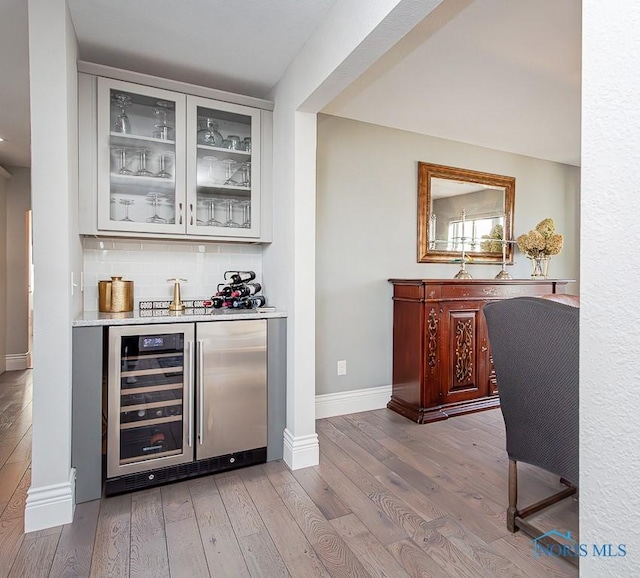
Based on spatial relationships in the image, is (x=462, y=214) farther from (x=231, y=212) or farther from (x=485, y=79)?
(x=231, y=212)

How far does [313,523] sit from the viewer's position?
73.1 inches

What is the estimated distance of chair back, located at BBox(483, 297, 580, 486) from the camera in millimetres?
1483

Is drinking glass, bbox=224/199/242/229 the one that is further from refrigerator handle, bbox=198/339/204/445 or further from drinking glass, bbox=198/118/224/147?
refrigerator handle, bbox=198/339/204/445

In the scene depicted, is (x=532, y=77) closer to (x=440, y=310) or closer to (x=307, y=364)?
(x=440, y=310)

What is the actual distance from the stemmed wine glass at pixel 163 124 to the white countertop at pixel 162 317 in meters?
1.11

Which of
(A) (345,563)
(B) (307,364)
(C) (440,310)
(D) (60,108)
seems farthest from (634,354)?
(C) (440,310)

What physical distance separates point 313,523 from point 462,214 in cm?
310

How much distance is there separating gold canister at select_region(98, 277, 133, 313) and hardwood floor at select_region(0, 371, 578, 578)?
104cm

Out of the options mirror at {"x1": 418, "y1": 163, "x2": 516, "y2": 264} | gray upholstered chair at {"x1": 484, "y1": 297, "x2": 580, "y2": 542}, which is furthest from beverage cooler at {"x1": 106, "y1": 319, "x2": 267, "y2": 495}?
mirror at {"x1": 418, "y1": 163, "x2": 516, "y2": 264}

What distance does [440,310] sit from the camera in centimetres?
323

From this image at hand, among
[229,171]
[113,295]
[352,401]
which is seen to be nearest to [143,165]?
[229,171]

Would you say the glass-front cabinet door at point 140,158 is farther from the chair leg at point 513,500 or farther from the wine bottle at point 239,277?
the chair leg at point 513,500

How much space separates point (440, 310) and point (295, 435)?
157 cm

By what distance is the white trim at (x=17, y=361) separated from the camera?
4.77m
